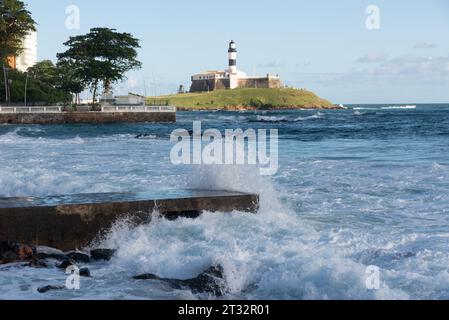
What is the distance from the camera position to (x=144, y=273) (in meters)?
6.19

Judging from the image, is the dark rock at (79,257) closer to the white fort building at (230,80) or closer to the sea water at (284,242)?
the sea water at (284,242)

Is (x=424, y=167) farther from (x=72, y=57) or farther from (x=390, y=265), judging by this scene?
(x=72, y=57)

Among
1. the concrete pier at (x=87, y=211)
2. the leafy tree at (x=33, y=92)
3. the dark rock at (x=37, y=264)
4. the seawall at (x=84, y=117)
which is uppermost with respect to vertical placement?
the leafy tree at (x=33, y=92)

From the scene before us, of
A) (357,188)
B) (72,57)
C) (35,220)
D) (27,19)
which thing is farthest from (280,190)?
(72,57)

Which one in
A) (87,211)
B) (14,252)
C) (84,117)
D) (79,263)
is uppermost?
(84,117)

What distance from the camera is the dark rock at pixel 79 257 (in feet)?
22.3

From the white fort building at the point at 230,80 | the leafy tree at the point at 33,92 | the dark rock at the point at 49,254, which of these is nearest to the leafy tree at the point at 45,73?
the leafy tree at the point at 33,92

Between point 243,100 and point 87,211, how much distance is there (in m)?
140

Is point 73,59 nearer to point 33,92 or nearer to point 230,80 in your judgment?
point 33,92

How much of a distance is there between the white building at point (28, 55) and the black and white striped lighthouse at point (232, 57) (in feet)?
139

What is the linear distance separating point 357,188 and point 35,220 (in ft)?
21.4

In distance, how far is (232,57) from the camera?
14862cm

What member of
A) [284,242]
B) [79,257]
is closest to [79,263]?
[79,257]

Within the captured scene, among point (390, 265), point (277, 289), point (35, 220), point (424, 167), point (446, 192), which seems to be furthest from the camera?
point (424, 167)
